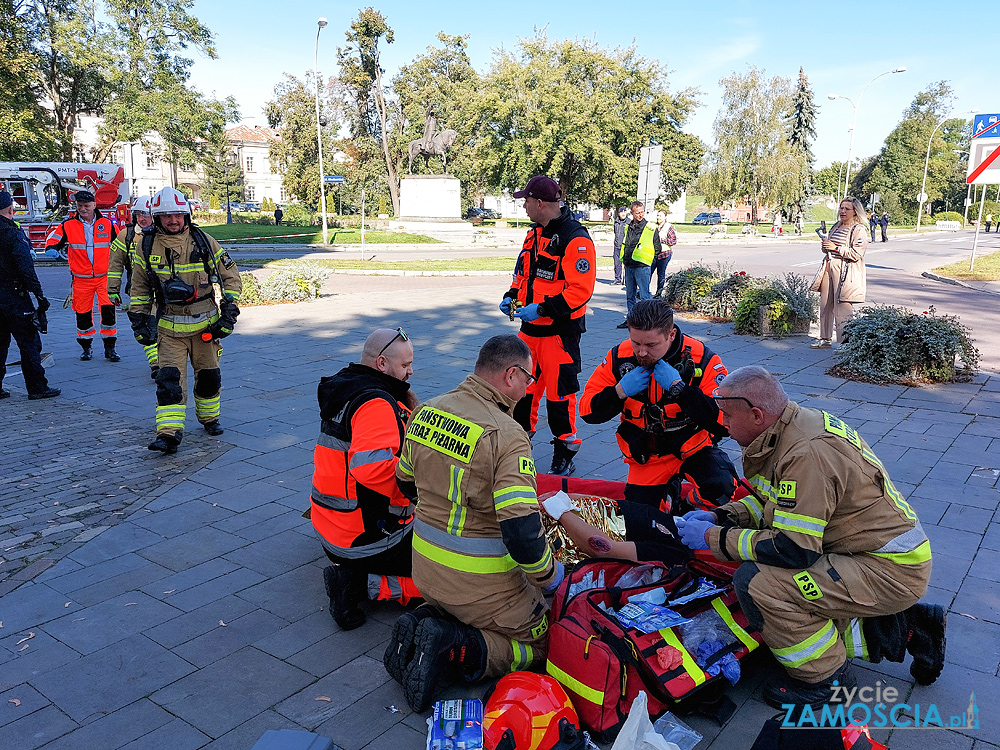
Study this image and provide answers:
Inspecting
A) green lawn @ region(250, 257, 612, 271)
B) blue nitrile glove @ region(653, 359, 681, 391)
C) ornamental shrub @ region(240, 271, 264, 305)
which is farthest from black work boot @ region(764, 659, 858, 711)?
green lawn @ region(250, 257, 612, 271)

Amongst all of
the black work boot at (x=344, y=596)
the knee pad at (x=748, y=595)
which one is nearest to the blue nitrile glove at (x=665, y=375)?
the knee pad at (x=748, y=595)

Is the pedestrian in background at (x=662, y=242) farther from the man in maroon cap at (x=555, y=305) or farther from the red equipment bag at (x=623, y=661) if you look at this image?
the red equipment bag at (x=623, y=661)

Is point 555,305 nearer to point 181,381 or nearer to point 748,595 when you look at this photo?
point 748,595

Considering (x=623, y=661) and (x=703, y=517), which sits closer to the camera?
(x=623, y=661)

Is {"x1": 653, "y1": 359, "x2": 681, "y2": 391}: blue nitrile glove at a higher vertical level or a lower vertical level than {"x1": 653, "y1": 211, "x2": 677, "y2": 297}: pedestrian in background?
lower

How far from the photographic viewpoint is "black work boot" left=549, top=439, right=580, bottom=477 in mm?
5668

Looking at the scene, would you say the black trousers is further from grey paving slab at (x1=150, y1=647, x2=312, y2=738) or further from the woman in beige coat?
the woman in beige coat

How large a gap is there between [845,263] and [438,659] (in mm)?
8703

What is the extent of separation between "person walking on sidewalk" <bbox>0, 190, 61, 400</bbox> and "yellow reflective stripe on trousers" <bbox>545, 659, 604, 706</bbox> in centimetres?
720

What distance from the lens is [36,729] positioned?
2926 mm

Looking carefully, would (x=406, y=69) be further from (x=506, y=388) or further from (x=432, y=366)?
(x=506, y=388)

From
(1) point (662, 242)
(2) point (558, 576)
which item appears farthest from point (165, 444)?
(1) point (662, 242)

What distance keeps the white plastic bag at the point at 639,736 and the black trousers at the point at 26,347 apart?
7995mm

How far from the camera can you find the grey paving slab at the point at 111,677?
310cm
